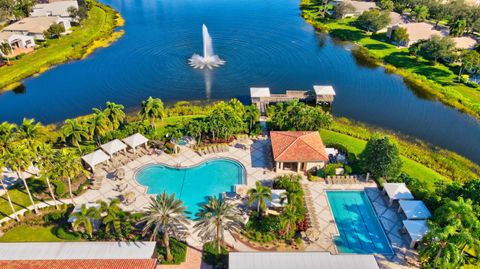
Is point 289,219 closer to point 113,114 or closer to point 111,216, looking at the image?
point 111,216

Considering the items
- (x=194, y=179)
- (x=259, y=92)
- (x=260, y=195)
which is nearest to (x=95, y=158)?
(x=194, y=179)

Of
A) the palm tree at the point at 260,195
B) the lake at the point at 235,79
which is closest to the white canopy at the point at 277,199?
the palm tree at the point at 260,195

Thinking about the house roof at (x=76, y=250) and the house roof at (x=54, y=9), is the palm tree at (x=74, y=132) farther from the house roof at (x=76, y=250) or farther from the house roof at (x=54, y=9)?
the house roof at (x=54, y=9)

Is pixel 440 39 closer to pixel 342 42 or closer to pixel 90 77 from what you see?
pixel 342 42

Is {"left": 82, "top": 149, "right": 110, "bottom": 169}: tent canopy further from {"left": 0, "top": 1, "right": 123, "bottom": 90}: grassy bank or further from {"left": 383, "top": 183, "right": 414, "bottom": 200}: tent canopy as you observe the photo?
{"left": 0, "top": 1, "right": 123, "bottom": 90}: grassy bank

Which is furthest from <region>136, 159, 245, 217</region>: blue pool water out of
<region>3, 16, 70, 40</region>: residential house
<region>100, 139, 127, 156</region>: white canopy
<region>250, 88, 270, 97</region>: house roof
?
<region>3, 16, 70, 40</region>: residential house
